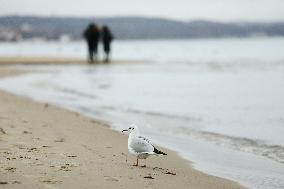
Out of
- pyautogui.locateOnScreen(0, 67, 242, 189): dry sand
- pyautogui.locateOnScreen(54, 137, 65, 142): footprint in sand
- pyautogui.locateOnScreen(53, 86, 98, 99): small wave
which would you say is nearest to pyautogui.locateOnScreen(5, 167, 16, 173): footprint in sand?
pyautogui.locateOnScreen(0, 67, 242, 189): dry sand

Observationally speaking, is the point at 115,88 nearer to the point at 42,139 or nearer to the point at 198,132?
the point at 198,132

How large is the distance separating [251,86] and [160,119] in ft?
29.4

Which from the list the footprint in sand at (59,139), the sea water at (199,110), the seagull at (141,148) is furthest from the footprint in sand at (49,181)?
the footprint in sand at (59,139)

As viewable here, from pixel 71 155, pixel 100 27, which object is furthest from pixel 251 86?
pixel 100 27

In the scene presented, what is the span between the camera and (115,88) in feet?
70.3

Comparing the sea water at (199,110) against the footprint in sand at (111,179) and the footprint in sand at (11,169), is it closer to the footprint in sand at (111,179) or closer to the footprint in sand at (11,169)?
the footprint in sand at (111,179)

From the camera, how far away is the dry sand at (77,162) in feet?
20.9

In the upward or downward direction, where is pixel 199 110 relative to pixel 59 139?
downward

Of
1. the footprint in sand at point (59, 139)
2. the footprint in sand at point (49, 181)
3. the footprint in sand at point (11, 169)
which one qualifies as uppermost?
the footprint in sand at point (49, 181)

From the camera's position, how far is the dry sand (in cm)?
638

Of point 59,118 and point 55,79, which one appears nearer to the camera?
point 59,118

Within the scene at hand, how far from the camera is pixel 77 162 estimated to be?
738cm

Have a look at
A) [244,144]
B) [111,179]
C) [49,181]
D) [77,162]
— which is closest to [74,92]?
[244,144]

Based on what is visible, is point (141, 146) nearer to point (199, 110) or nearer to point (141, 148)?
point (141, 148)
